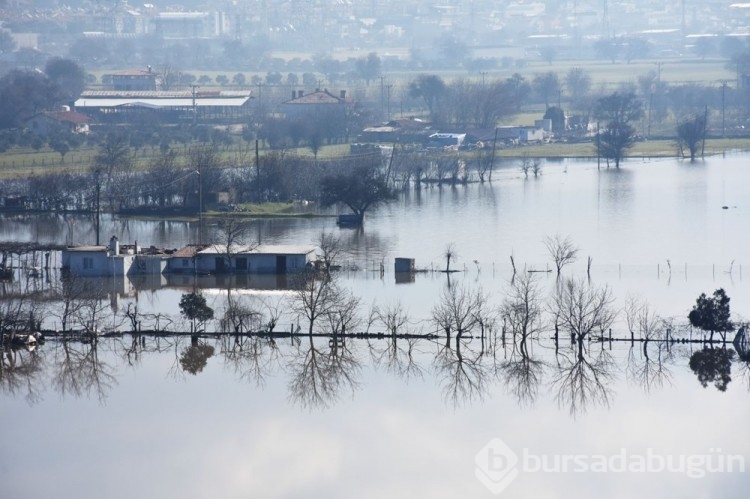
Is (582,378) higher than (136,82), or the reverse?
(136,82)

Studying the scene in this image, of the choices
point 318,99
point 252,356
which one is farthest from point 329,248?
point 318,99

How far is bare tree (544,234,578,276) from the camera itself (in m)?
12.1

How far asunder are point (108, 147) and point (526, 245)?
8.62 metres

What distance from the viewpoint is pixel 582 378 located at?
8805 mm

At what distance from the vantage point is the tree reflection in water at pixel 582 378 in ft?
27.9

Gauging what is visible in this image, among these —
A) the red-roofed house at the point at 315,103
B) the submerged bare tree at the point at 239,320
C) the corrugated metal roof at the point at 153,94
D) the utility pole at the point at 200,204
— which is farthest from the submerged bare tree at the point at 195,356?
the corrugated metal roof at the point at 153,94

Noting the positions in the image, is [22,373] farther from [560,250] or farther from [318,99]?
[318,99]

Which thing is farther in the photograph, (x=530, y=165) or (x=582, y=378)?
(x=530, y=165)

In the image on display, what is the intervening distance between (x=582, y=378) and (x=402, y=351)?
44.9 inches

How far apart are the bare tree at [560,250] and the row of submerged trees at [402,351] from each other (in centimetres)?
172

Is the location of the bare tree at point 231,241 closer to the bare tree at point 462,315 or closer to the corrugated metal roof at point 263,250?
the corrugated metal roof at point 263,250

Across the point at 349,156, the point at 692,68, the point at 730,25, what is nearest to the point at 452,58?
the point at 692,68

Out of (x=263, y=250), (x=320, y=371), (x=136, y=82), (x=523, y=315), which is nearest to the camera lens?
(x=320, y=371)

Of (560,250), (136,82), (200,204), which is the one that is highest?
(136,82)
